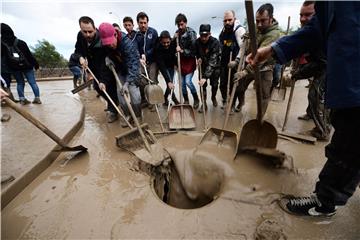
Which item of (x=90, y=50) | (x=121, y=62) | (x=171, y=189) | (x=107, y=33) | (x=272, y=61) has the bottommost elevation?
(x=171, y=189)

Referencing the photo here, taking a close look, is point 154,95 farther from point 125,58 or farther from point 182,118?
point 125,58

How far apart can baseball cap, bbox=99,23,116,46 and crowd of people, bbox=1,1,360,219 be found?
0.6 inches

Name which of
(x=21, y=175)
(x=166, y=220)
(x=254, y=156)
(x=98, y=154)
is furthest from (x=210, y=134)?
(x=21, y=175)

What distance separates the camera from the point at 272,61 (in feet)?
11.3

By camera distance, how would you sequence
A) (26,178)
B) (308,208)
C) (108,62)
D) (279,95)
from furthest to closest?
(279,95), (108,62), (26,178), (308,208)

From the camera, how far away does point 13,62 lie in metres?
5.25

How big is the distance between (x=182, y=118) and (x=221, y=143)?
1.29 meters

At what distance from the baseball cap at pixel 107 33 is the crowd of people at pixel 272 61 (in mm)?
15

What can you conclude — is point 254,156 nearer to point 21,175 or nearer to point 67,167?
point 67,167

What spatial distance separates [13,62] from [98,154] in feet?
12.6

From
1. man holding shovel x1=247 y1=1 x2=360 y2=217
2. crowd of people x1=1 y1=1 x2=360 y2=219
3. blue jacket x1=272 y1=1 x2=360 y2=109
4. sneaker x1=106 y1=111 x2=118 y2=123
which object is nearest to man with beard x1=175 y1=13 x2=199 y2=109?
crowd of people x1=1 y1=1 x2=360 y2=219

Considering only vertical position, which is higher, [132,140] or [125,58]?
[125,58]

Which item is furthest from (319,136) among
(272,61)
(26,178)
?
(26,178)

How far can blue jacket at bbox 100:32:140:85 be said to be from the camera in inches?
151
